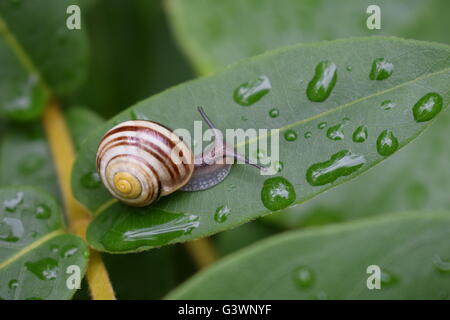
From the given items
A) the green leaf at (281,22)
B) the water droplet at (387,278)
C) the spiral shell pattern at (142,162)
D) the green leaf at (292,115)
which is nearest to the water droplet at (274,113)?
the green leaf at (292,115)

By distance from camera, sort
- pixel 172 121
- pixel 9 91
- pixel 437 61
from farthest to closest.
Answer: pixel 9 91 → pixel 172 121 → pixel 437 61

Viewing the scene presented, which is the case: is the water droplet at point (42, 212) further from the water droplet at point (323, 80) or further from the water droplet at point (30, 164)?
the water droplet at point (323, 80)

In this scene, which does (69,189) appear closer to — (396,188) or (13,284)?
(13,284)

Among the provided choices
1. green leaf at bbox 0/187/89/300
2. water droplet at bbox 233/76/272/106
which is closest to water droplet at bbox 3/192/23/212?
green leaf at bbox 0/187/89/300
